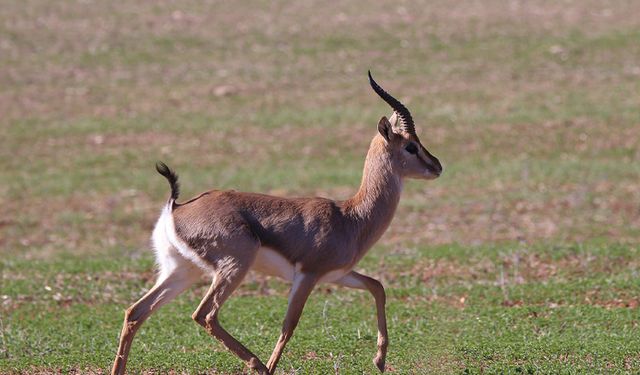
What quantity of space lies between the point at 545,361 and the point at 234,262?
245 centimetres

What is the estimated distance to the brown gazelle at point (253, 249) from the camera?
8.02 m

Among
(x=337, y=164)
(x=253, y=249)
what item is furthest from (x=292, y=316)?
(x=337, y=164)

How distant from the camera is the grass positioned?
9.73 metres

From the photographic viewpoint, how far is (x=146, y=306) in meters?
8.31

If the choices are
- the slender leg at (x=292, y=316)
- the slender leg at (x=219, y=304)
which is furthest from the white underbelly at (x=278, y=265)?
the slender leg at (x=219, y=304)

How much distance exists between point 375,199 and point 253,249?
126cm

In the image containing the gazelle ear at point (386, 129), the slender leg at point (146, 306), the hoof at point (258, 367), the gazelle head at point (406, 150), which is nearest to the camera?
the hoof at point (258, 367)

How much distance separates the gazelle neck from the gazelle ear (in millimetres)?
104

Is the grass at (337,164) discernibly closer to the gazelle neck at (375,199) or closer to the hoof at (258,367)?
the hoof at (258,367)

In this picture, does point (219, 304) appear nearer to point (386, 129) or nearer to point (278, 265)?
point (278, 265)

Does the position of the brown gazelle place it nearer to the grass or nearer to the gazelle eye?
the gazelle eye

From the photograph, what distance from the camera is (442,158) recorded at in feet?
66.5

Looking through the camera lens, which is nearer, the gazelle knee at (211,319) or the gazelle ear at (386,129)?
the gazelle knee at (211,319)

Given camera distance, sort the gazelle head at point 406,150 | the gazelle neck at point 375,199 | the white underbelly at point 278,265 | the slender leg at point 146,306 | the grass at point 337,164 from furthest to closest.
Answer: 1. the grass at point 337,164
2. the gazelle head at point 406,150
3. the gazelle neck at point 375,199
4. the white underbelly at point 278,265
5. the slender leg at point 146,306
